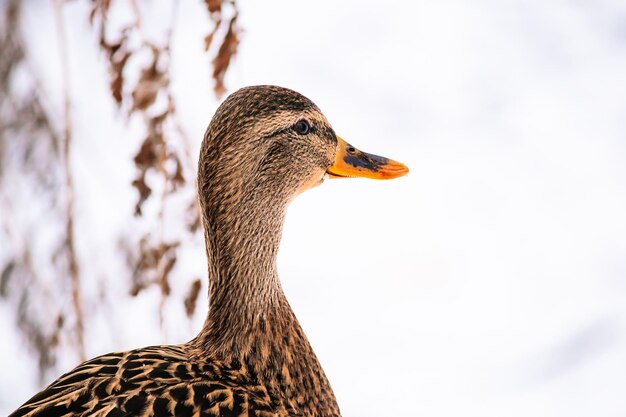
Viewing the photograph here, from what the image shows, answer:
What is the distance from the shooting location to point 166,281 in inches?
117

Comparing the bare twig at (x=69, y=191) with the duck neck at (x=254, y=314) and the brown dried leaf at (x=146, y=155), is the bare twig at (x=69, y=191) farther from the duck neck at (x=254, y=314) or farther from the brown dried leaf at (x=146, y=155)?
the duck neck at (x=254, y=314)

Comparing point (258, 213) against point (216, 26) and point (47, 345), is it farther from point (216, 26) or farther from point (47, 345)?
point (47, 345)

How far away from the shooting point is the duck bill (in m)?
2.62

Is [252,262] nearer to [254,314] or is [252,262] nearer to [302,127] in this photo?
[254,314]

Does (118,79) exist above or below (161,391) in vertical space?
above

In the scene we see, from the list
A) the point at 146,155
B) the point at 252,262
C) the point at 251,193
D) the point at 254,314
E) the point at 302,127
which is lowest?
the point at 254,314

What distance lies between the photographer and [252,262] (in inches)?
97.3

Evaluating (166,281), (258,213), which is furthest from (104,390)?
(166,281)

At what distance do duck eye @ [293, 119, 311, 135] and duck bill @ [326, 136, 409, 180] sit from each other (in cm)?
12

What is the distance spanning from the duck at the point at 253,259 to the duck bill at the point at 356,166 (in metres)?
0.03

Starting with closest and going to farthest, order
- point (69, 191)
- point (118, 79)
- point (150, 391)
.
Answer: point (150, 391), point (118, 79), point (69, 191)

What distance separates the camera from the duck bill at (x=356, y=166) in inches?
103

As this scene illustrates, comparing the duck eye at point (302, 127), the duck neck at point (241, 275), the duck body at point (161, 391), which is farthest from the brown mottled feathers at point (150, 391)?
the duck eye at point (302, 127)

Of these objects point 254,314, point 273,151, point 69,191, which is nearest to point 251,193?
point 273,151
